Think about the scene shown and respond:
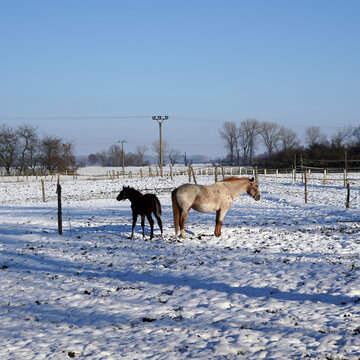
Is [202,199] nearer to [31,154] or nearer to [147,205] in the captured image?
[147,205]

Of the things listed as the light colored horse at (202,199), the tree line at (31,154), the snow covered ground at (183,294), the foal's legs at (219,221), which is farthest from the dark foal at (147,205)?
the tree line at (31,154)

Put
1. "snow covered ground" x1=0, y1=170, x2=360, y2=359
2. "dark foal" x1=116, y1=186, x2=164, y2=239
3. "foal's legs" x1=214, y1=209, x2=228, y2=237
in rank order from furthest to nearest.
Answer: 1. "foal's legs" x1=214, y1=209, x2=228, y2=237
2. "dark foal" x1=116, y1=186, x2=164, y2=239
3. "snow covered ground" x1=0, y1=170, x2=360, y2=359

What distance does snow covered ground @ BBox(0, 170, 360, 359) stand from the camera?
458 centimetres

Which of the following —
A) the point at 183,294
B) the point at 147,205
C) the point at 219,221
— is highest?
the point at 147,205

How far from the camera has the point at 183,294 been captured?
21.3 ft

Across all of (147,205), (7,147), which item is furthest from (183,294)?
(7,147)

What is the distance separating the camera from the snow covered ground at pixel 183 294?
458cm

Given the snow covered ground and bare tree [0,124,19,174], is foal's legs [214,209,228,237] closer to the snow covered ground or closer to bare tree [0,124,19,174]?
the snow covered ground

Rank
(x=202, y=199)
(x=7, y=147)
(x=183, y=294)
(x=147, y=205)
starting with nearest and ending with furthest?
(x=183, y=294), (x=147, y=205), (x=202, y=199), (x=7, y=147)

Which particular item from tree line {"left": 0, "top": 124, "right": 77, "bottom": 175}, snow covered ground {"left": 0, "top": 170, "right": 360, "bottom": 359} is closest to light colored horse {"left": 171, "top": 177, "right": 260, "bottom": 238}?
snow covered ground {"left": 0, "top": 170, "right": 360, "bottom": 359}

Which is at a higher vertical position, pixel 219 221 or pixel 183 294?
pixel 219 221

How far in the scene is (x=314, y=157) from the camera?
64.5 meters

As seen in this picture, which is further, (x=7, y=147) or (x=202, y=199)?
(x=7, y=147)

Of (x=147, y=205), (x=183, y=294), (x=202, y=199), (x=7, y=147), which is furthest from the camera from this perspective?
(x=7, y=147)
